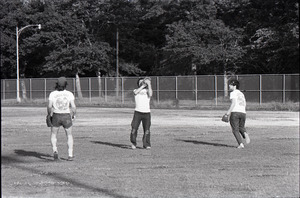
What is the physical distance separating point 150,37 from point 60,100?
4890cm

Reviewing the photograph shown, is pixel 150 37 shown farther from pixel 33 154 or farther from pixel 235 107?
pixel 33 154

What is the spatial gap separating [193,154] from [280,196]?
15.5 feet

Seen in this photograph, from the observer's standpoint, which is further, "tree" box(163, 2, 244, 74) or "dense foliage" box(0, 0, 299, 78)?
"tree" box(163, 2, 244, 74)

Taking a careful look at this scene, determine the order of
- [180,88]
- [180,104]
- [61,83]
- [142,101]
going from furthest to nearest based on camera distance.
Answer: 1. [180,88]
2. [180,104]
3. [142,101]
4. [61,83]

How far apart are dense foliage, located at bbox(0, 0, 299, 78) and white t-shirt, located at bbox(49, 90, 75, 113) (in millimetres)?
30099

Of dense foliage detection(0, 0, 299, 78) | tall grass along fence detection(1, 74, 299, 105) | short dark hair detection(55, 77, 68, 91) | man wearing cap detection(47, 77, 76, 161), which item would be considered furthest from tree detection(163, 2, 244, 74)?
short dark hair detection(55, 77, 68, 91)

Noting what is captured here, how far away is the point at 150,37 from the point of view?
57562 mm

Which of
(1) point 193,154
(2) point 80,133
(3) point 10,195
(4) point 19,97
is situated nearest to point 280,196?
(3) point 10,195

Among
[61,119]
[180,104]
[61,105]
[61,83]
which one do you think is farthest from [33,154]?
[180,104]

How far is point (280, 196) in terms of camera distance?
618cm

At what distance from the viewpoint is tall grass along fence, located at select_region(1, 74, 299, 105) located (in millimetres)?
37594

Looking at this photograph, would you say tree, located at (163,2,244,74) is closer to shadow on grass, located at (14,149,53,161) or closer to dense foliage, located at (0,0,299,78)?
dense foliage, located at (0,0,299,78)

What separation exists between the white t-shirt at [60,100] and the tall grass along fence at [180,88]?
81.6 feet

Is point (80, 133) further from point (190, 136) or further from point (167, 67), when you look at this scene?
point (167, 67)
